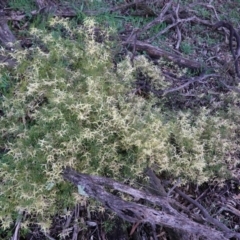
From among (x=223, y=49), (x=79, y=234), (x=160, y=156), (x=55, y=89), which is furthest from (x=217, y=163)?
(x=223, y=49)

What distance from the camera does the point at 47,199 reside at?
1.96 m

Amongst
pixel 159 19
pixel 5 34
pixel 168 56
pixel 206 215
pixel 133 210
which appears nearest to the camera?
pixel 133 210

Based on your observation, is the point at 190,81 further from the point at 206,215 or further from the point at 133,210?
the point at 133,210

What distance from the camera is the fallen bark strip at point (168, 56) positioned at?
3.15 metres

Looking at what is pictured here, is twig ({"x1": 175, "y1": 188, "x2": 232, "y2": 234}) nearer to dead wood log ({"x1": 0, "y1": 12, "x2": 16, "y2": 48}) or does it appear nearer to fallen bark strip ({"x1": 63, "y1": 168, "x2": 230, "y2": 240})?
fallen bark strip ({"x1": 63, "y1": 168, "x2": 230, "y2": 240})

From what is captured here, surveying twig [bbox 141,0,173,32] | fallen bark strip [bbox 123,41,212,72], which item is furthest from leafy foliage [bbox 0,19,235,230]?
twig [bbox 141,0,173,32]

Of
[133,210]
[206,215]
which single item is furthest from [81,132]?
[206,215]

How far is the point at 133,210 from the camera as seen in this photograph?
6.32 ft

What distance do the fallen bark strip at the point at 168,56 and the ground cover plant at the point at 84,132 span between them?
41cm

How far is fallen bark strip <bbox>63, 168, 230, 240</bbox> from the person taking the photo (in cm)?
191

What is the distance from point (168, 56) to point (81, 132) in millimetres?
1445

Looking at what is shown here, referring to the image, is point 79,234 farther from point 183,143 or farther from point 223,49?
point 223,49

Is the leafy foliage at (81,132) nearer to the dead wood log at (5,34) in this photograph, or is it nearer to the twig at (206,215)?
the twig at (206,215)

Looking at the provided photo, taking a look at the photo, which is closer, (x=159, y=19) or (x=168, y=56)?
(x=168, y=56)
